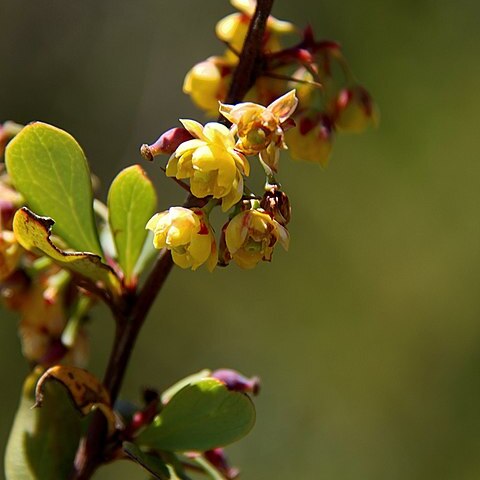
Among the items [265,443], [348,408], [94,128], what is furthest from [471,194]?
[94,128]

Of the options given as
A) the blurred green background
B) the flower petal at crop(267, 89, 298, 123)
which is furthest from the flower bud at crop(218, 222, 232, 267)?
the blurred green background

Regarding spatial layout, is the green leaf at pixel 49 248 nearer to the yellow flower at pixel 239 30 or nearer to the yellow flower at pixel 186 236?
the yellow flower at pixel 186 236

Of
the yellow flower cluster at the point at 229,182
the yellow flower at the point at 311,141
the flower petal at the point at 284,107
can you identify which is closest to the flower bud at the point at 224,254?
the yellow flower cluster at the point at 229,182

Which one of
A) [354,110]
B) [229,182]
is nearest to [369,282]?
[354,110]

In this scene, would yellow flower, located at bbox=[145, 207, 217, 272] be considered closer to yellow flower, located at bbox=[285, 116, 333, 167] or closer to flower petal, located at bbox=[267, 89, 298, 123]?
flower petal, located at bbox=[267, 89, 298, 123]

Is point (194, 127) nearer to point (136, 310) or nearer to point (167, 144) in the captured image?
point (167, 144)

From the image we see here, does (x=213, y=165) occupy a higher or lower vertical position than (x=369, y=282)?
higher
